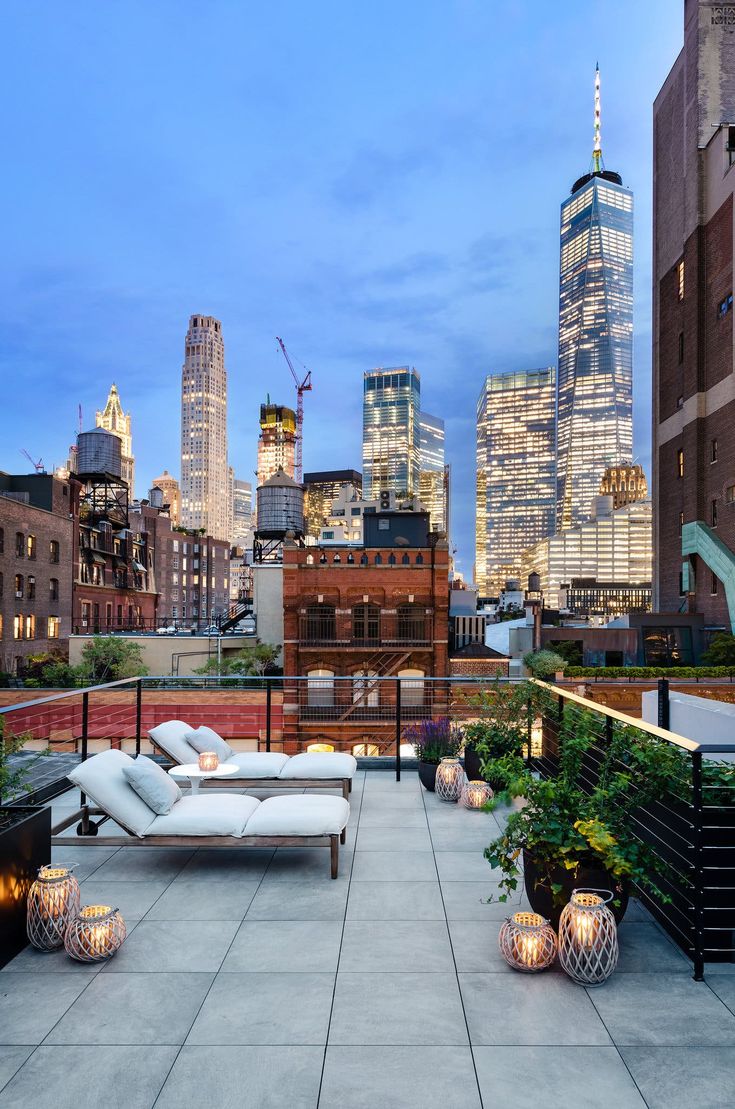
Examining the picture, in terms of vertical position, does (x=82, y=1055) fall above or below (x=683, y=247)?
below

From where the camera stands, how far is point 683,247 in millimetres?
38094

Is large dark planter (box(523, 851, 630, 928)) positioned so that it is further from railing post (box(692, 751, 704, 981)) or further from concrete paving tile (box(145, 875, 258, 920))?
concrete paving tile (box(145, 875, 258, 920))

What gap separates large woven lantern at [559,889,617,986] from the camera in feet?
12.1

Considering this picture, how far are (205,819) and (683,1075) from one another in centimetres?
343

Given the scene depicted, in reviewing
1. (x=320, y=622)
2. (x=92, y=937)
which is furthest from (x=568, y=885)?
(x=320, y=622)

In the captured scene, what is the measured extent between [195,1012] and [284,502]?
1999 inches

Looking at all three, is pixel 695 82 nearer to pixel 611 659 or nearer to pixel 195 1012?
pixel 611 659

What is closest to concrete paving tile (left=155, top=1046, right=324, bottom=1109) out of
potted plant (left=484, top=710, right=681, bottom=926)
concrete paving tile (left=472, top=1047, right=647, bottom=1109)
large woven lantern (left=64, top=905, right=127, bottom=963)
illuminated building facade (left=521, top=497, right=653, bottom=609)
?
concrete paving tile (left=472, top=1047, right=647, bottom=1109)

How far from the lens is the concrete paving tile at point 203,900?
4.59m

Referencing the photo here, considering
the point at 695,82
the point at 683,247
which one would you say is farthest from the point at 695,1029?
the point at 695,82

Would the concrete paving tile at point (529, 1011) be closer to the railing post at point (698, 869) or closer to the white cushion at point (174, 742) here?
the railing post at point (698, 869)

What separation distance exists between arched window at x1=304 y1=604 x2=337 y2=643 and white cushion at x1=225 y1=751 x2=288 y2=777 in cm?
2737

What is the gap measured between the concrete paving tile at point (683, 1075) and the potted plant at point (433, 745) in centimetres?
449

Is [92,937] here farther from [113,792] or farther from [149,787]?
[149,787]
